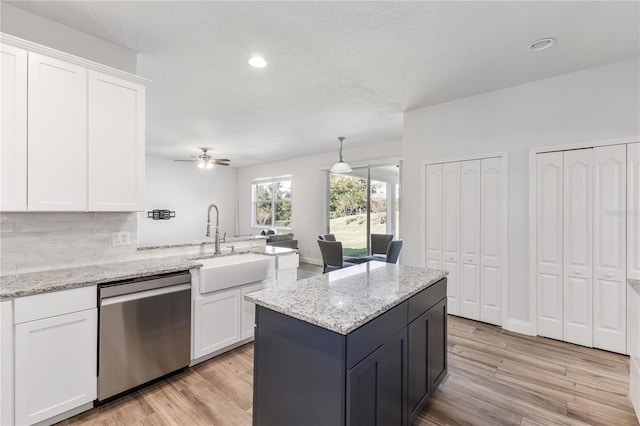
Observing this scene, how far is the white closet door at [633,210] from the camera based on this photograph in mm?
2750

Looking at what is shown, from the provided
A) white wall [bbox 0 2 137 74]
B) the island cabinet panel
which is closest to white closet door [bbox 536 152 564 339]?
the island cabinet panel

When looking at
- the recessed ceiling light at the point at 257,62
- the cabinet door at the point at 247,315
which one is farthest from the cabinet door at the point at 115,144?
the cabinet door at the point at 247,315

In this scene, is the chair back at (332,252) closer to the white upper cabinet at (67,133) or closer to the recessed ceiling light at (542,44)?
the white upper cabinet at (67,133)

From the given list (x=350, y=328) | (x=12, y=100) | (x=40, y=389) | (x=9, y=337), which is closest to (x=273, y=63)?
(x=12, y=100)

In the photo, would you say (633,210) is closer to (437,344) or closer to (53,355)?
(437,344)

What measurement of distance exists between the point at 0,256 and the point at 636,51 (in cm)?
547

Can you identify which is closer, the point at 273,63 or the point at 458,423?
the point at 458,423

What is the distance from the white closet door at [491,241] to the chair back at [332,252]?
218 centimetres

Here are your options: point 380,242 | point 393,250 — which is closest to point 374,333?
point 393,250

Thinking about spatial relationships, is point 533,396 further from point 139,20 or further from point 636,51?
point 139,20

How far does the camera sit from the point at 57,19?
87.4 inches

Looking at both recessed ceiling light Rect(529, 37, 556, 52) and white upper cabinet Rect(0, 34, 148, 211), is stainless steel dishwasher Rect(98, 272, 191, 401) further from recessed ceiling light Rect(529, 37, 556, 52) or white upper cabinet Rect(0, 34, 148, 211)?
recessed ceiling light Rect(529, 37, 556, 52)

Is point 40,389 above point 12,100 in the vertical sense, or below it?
below

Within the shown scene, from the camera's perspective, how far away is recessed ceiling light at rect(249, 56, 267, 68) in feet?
9.11
